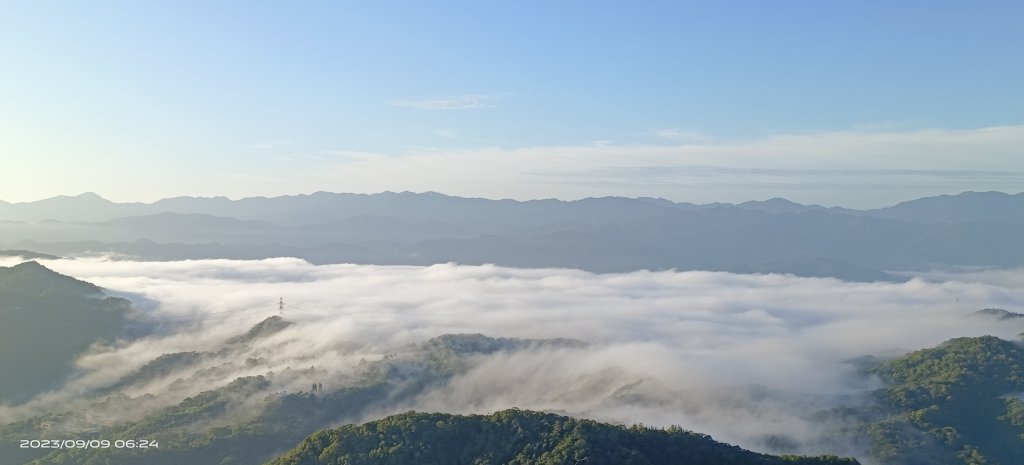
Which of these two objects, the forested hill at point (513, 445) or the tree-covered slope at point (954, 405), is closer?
the forested hill at point (513, 445)

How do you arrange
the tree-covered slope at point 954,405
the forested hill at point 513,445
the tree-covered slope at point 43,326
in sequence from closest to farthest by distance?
the forested hill at point 513,445 → the tree-covered slope at point 954,405 → the tree-covered slope at point 43,326

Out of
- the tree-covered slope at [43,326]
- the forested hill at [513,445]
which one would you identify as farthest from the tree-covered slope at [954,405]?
the tree-covered slope at [43,326]

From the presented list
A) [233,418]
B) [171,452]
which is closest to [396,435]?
[171,452]

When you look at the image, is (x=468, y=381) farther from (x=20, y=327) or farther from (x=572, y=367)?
(x=20, y=327)

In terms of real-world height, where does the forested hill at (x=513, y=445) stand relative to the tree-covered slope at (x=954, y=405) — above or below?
above

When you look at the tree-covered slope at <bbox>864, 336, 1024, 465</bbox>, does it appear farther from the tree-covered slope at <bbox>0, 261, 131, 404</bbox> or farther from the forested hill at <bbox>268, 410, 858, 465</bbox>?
the tree-covered slope at <bbox>0, 261, 131, 404</bbox>

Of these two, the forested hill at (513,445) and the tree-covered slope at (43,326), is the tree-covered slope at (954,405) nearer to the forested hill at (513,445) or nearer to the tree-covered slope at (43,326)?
the forested hill at (513,445)

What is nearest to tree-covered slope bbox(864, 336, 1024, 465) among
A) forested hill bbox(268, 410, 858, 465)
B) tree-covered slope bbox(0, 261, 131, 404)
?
forested hill bbox(268, 410, 858, 465)

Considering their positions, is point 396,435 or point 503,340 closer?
point 396,435

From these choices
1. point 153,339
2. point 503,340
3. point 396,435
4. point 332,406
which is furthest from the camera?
point 153,339
